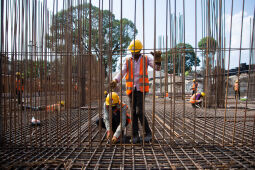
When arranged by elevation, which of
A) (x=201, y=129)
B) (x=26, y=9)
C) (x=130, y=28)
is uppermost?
(x=130, y=28)

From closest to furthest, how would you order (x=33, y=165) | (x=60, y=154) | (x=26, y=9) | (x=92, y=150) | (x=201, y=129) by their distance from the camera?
(x=33, y=165) → (x=60, y=154) → (x=92, y=150) → (x=26, y=9) → (x=201, y=129)

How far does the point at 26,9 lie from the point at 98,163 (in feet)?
8.41

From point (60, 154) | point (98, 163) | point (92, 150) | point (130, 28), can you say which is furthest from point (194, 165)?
point (130, 28)

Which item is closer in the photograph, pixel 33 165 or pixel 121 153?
pixel 33 165

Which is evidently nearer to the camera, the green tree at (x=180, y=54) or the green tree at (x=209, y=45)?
the green tree at (x=180, y=54)

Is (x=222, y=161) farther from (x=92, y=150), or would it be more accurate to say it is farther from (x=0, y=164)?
(x=0, y=164)

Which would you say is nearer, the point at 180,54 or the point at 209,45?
the point at 209,45

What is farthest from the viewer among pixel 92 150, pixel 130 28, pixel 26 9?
pixel 130 28

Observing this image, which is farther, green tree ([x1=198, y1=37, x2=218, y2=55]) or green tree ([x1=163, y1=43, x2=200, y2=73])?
green tree ([x1=198, y1=37, x2=218, y2=55])

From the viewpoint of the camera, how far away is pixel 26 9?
2646 millimetres

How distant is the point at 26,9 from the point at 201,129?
3.84 m

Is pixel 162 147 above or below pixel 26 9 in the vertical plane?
below

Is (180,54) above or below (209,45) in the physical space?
above

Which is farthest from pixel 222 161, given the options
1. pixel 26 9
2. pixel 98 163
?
pixel 26 9
